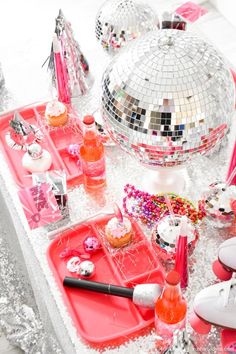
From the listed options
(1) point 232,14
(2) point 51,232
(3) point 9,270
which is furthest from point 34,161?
(1) point 232,14

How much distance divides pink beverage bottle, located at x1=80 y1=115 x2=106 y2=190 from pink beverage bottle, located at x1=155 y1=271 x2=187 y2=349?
1.23 ft

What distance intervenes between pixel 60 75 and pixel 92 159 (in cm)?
28

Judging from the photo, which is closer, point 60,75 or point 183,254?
point 183,254

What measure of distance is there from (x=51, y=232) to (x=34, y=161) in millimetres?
194

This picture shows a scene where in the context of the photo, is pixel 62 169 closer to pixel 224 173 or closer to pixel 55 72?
pixel 55 72

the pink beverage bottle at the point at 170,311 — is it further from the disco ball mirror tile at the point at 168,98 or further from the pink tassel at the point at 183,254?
the disco ball mirror tile at the point at 168,98

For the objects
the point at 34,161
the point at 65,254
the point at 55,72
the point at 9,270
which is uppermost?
the point at 55,72

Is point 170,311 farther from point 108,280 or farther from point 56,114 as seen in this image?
point 56,114

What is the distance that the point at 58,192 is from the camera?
1.24 metres

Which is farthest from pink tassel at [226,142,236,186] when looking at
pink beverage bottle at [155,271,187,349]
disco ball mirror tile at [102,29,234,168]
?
pink beverage bottle at [155,271,187,349]

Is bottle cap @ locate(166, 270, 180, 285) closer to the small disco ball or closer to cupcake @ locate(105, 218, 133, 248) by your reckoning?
cupcake @ locate(105, 218, 133, 248)

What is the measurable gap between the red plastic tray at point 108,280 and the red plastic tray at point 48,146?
16 cm

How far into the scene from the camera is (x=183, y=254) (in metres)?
1.12

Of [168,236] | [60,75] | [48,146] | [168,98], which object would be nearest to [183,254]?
[168,236]
